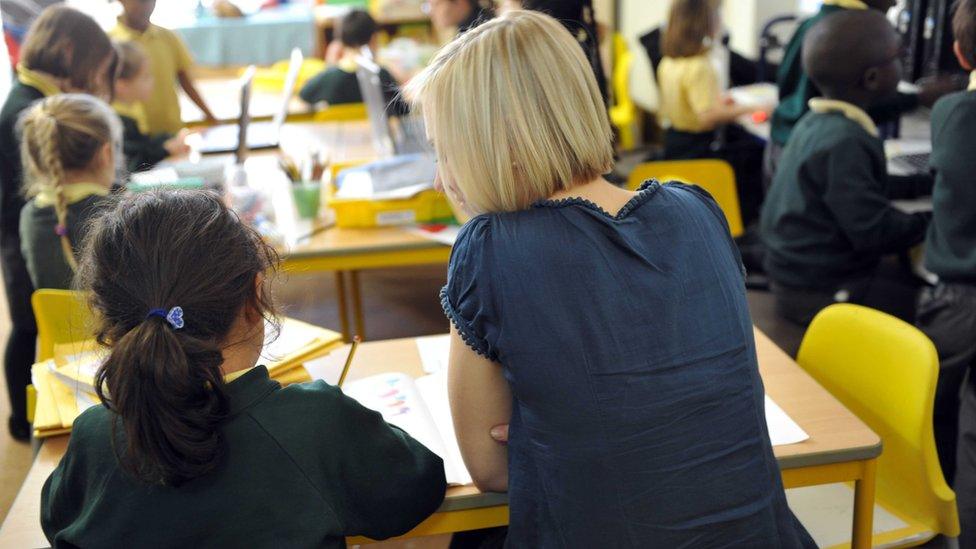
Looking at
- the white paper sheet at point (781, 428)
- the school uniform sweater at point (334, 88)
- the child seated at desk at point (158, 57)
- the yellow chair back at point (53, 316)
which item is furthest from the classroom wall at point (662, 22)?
the yellow chair back at point (53, 316)

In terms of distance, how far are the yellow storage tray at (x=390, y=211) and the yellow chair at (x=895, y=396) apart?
3.64 feet

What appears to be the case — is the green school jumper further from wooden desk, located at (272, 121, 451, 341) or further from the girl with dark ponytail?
wooden desk, located at (272, 121, 451, 341)

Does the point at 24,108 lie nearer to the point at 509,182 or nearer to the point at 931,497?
the point at 509,182

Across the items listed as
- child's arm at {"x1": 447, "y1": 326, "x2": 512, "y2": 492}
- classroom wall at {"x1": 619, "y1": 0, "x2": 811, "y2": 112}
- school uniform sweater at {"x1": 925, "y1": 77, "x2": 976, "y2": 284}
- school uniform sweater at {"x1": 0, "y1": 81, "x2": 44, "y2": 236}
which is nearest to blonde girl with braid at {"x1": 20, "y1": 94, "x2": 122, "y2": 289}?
school uniform sweater at {"x1": 0, "y1": 81, "x2": 44, "y2": 236}

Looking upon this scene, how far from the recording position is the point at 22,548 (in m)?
1.30

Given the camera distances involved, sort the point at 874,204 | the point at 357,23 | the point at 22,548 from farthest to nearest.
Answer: the point at 357,23 → the point at 874,204 → the point at 22,548

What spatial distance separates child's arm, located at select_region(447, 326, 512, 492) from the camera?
1.23 metres

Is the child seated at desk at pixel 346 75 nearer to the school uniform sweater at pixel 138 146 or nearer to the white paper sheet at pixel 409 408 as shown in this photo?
the school uniform sweater at pixel 138 146

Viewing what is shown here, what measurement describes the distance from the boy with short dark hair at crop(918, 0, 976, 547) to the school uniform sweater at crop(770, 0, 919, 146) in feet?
2.10

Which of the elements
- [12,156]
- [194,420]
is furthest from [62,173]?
[194,420]

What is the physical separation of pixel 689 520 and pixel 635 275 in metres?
0.30

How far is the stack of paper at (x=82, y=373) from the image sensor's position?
154 centimetres

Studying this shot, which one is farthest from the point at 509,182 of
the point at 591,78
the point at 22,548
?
the point at 22,548

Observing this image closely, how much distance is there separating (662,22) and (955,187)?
3.34 m
